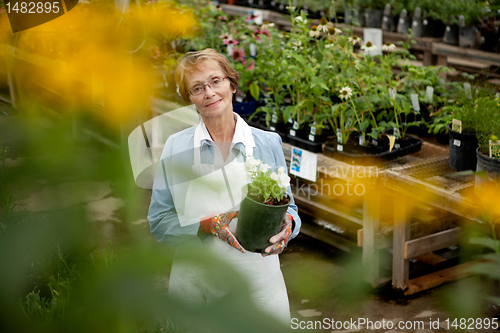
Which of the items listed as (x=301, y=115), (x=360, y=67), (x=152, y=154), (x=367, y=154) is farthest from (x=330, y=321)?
(x=152, y=154)

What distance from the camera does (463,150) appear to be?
7.82 feet

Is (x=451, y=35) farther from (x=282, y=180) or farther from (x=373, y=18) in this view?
(x=282, y=180)

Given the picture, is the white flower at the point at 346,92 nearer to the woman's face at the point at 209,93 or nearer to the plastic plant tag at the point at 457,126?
the plastic plant tag at the point at 457,126

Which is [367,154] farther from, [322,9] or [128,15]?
[322,9]

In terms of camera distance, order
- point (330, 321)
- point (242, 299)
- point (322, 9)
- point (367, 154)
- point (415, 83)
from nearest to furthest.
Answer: point (242, 299) → point (330, 321) → point (367, 154) → point (415, 83) → point (322, 9)

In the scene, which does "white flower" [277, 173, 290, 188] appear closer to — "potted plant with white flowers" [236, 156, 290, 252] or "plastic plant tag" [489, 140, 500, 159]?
"potted plant with white flowers" [236, 156, 290, 252]

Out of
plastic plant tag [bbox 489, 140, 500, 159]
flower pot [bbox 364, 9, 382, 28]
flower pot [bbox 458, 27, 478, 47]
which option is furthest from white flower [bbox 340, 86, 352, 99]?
flower pot [bbox 364, 9, 382, 28]

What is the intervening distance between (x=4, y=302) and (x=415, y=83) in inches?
127

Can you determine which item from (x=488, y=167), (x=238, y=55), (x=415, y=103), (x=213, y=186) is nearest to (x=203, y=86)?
(x=213, y=186)

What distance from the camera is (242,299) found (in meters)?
0.32

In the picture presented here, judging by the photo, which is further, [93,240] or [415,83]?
[415,83]

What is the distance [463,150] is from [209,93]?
1.42 meters

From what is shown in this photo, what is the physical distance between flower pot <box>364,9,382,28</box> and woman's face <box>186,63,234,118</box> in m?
4.59

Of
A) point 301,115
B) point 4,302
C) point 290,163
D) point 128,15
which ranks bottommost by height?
point 290,163
